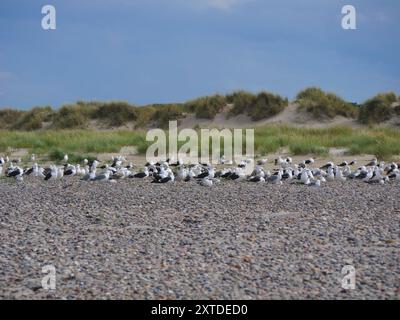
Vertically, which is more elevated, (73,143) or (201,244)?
(201,244)

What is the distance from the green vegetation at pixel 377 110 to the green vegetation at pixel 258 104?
505 cm

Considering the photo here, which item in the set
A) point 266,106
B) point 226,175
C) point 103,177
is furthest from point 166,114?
point 226,175

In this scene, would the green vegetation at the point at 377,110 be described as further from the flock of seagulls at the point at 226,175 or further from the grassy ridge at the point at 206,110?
the flock of seagulls at the point at 226,175

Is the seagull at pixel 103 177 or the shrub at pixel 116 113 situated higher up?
the shrub at pixel 116 113

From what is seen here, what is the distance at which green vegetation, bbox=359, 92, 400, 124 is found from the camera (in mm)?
36156

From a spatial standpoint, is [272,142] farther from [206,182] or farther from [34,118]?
[34,118]

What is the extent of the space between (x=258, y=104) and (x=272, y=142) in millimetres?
13722

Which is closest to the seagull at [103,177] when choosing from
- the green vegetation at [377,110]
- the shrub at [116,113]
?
the green vegetation at [377,110]

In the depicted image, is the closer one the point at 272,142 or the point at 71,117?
the point at 272,142

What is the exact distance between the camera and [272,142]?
88.4 feet

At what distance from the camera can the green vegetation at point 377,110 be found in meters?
36.2

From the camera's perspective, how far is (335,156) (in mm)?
25312
